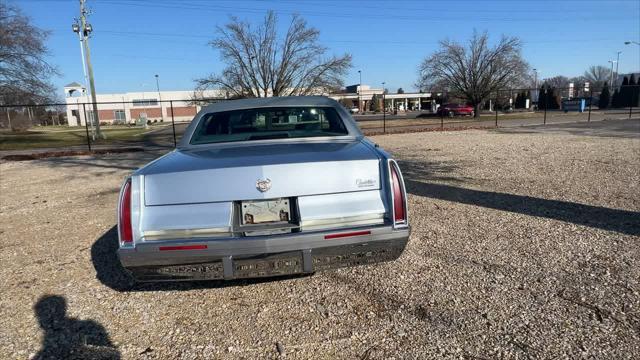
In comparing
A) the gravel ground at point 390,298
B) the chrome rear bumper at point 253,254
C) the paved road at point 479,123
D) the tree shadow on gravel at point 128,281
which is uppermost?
the chrome rear bumper at point 253,254

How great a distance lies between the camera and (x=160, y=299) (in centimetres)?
348

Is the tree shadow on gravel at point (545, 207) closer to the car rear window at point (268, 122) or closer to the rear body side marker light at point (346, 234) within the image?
the car rear window at point (268, 122)

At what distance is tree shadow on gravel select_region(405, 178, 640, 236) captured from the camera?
504 cm

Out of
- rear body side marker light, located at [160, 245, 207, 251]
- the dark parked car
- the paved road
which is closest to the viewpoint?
rear body side marker light, located at [160, 245, 207, 251]

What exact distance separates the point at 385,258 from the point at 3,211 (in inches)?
262

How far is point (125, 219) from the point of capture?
2.94 m

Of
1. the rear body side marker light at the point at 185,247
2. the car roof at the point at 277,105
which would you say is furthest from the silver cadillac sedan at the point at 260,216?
the car roof at the point at 277,105

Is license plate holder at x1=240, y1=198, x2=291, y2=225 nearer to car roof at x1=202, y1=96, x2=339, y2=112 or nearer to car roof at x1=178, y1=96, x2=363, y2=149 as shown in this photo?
car roof at x1=178, y1=96, x2=363, y2=149

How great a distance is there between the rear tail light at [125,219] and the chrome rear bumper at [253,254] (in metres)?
0.08

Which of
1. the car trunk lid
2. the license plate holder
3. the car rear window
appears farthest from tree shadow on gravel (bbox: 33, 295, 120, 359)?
the car rear window

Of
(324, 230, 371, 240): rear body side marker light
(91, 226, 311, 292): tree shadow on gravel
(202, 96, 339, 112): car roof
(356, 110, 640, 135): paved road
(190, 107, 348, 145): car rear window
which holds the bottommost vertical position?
(91, 226, 311, 292): tree shadow on gravel

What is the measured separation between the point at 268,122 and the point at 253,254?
6.15ft

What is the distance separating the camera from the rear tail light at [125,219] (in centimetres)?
293

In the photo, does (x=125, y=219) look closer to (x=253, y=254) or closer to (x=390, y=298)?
(x=253, y=254)
